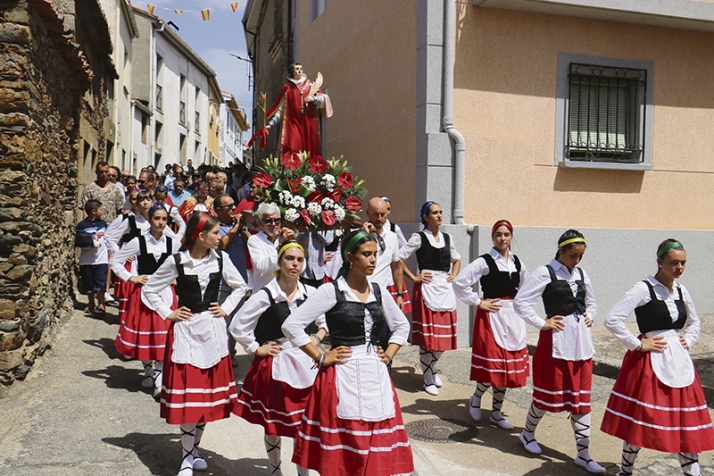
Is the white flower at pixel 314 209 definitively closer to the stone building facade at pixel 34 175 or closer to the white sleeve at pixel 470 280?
the white sleeve at pixel 470 280

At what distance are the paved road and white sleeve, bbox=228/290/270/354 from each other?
3.66 feet

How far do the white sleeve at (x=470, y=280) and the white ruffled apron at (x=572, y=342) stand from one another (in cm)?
104

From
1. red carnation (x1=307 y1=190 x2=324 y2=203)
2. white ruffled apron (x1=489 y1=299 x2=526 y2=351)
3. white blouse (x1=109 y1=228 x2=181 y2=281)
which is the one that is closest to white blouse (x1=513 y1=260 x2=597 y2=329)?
white ruffled apron (x1=489 y1=299 x2=526 y2=351)

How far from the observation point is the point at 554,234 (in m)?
9.51

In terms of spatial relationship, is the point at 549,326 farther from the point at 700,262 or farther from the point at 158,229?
the point at 700,262

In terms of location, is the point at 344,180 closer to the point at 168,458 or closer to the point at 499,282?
the point at 499,282

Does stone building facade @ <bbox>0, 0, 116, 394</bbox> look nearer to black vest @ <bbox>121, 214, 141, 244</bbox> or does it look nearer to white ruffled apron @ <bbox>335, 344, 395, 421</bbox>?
black vest @ <bbox>121, 214, 141, 244</bbox>

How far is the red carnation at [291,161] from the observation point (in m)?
7.48

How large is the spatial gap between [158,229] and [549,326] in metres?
4.28

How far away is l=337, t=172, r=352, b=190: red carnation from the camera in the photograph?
7637 mm

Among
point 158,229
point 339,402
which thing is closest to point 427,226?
point 158,229

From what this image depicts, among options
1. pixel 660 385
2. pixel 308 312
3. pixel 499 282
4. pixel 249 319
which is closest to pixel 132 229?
pixel 249 319

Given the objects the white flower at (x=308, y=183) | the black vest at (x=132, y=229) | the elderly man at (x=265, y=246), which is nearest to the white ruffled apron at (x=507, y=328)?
the elderly man at (x=265, y=246)

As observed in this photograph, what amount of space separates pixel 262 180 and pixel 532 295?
309 cm
